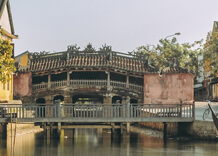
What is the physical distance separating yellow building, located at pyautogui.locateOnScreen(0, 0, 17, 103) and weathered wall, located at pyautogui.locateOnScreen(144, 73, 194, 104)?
51.9 ft

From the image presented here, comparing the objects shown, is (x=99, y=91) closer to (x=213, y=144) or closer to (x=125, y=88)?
(x=125, y=88)

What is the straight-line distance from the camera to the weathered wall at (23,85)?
175 feet

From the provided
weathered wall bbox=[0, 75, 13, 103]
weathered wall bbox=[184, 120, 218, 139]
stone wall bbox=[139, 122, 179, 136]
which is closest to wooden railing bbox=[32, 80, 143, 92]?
weathered wall bbox=[0, 75, 13, 103]

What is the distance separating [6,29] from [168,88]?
20032 mm

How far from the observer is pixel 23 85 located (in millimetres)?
53406

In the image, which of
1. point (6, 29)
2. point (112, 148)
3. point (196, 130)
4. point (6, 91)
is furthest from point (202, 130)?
point (6, 29)

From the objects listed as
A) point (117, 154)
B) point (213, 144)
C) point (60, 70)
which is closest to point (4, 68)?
point (117, 154)

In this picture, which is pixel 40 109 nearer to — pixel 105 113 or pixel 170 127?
pixel 170 127

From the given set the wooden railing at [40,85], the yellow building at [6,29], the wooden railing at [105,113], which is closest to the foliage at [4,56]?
the wooden railing at [105,113]


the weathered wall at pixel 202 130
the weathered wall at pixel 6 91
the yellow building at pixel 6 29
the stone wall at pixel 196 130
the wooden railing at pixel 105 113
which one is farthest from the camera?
the yellow building at pixel 6 29

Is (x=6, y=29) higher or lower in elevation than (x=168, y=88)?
higher

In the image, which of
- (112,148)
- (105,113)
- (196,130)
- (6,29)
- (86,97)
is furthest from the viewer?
(86,97)

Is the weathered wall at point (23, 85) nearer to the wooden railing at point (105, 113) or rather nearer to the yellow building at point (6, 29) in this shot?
the yellow building at point (6, 29)

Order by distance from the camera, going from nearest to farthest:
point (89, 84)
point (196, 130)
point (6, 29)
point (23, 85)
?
point (196, 130)
point (6, 29)
point (89, 84)
point (23, 85)
